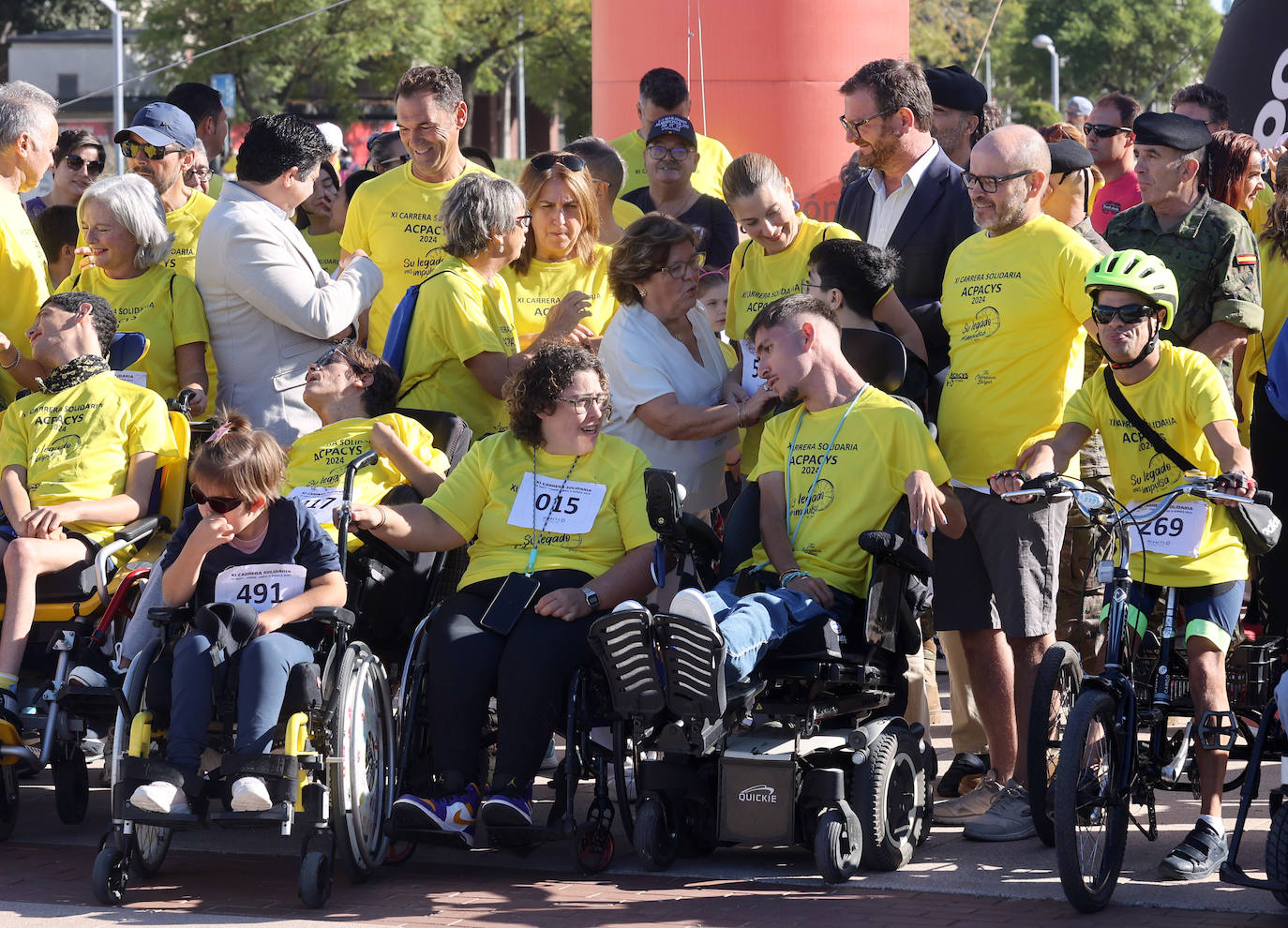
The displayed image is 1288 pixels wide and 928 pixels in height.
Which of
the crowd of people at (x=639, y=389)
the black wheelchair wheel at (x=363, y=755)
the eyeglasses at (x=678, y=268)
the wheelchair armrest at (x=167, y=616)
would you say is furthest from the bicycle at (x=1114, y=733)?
the wheelchair armrest at (x=167, y=616)

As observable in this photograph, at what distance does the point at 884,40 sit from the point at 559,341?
158 inches

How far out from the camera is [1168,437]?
15.8 ft

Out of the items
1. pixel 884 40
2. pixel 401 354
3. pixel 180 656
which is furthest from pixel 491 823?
pixel 884 40

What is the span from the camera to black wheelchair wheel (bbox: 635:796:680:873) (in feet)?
15.8

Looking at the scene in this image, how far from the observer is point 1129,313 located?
473cm

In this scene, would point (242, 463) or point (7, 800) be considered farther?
point (7, 800)

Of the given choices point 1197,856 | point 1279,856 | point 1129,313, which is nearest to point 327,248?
point 1129,313

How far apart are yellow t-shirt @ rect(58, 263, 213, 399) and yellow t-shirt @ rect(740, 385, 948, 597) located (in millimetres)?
2367

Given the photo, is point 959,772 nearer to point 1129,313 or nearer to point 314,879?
point 1129,313

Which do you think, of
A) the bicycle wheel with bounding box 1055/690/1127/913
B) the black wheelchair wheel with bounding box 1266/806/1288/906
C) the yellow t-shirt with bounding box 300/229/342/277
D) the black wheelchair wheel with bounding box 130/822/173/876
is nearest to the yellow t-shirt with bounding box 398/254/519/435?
the black wheelchair wheel with bounding box 130/822/173/876

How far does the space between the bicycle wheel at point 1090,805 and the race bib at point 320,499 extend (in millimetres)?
2434

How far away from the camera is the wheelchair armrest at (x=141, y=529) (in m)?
5.52

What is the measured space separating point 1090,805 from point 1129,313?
1.35m

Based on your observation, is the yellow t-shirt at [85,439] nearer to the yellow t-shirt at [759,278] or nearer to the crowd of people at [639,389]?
the crowd of people at [639,389]
